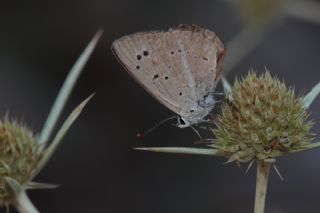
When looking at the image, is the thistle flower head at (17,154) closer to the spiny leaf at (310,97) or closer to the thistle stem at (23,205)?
the thistle stem at (23,205)

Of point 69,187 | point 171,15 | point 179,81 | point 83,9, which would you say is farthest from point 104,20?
point 179,81

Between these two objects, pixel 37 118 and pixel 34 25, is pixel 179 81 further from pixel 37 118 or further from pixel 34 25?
pixel 34 25

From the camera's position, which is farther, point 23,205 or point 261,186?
point 23,205

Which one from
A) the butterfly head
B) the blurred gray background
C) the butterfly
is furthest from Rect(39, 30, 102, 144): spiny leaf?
the blurred gray background

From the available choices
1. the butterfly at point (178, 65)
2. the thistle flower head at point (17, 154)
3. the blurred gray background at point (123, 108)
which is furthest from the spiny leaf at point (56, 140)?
the blurred gray background at point (123, 108)

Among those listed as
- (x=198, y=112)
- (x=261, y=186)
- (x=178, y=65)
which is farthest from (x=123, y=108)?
(x=261, y=186)

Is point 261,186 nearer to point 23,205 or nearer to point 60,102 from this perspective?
point 23,205
